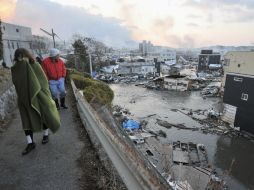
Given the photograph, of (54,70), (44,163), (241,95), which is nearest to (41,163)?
(44,163)

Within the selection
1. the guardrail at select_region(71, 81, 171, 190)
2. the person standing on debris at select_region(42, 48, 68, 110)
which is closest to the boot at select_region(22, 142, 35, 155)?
the guardrail at select_region(71, 81, 171, 190)

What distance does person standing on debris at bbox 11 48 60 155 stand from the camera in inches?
122

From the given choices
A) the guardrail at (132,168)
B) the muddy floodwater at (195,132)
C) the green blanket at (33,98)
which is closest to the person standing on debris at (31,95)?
the green blanket at (33,98)

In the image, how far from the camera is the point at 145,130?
20.8 metres

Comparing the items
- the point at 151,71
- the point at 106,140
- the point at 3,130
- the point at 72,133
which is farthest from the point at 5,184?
the point at 151,71

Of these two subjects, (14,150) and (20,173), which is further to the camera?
(14,150)

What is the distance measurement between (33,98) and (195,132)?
65.4 ft

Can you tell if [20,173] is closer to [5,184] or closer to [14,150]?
[5,184]

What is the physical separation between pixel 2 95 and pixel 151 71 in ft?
192

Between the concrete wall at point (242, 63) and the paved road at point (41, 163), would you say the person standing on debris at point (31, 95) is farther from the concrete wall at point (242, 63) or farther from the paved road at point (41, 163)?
the concrete wall at point (242, 63)

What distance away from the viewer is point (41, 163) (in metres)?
3.16

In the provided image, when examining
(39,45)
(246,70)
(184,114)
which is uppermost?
(39,45)

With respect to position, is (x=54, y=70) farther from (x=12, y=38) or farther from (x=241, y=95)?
(x=12, y=38)

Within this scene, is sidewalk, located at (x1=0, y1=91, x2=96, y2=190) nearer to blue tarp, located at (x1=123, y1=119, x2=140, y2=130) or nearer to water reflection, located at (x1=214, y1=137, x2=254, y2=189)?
water reflection, located at (x1=214, y1=137, x2=254, y2=189)
